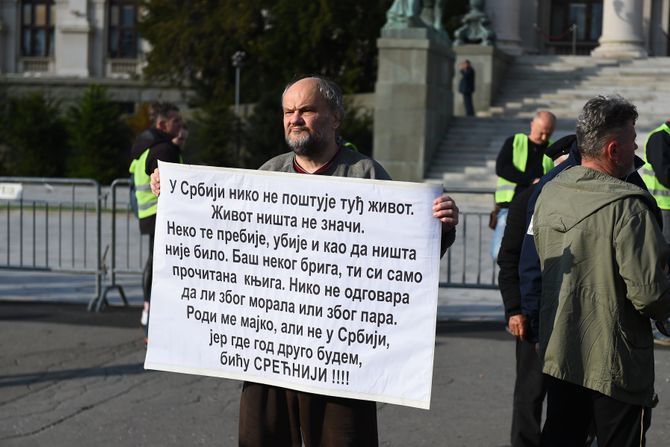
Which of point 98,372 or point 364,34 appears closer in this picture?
point 98,372

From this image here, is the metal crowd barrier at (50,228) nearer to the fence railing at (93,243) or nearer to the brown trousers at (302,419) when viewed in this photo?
the fence railing at (93,243)

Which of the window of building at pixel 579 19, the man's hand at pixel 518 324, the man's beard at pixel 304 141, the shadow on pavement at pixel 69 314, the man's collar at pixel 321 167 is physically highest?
the window of building at pixel 579 19

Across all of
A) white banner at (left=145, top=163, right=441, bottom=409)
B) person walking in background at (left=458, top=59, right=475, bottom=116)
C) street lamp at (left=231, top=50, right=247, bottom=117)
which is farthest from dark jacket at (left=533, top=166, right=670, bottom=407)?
street lamp at (left=231, top=50, right=247, bottom=117)

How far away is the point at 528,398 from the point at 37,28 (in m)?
53.0

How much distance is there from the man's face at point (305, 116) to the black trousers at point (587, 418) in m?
1.24

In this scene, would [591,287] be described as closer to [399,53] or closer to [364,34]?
[399,53]

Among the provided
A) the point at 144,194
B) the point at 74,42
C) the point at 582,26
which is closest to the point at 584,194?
the point at 144,194

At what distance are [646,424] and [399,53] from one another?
68.0 feet

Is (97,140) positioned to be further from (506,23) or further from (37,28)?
(37,28)

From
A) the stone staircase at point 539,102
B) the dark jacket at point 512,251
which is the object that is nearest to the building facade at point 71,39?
the stone staircase at point 539,102

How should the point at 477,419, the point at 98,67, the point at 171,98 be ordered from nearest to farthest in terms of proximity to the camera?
the point at 477,419 < the point at 171,98 < the point at 98,67

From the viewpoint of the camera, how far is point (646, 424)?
14.1ft

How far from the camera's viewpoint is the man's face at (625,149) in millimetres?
4234

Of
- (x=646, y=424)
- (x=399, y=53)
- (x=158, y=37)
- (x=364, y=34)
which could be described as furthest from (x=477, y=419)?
(x=158, y=37)
